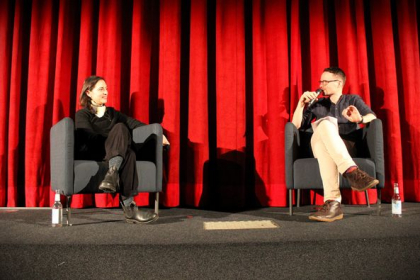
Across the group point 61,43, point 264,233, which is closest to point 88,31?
point 61,43

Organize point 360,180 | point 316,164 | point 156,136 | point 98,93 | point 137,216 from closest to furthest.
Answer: point 360,180 < point 137,216 < point 316,164 < point 156,136 < point 98,93

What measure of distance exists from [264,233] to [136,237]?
583mm

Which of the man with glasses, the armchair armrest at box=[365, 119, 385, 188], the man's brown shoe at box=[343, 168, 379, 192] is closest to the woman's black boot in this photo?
the man with glasses

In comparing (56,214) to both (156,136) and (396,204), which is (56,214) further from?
(396,204)

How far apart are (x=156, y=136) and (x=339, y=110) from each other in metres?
1.24

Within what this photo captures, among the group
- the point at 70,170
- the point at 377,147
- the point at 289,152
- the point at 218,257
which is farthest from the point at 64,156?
the point at 377,147

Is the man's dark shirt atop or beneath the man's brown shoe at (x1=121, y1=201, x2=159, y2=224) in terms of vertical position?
atop

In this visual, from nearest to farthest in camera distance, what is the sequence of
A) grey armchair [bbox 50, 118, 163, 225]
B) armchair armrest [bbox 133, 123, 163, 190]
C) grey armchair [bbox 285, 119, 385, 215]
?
grey armchair [bbox 50, 118, 163, 225]
grey armchair [bbox 285, 119, 385, 215]
armchair armrest [bbox 133, 123, 163, 190]

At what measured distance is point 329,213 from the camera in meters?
1.98

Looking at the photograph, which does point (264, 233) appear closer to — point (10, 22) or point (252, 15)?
point (252, 15)

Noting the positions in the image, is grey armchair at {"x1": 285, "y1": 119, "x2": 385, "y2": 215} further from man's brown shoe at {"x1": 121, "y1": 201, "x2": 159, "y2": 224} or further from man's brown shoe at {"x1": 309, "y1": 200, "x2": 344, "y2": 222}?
man's brown shoe at {"x1": 121, "y1": 201, "x2": 159, "y2": 224}

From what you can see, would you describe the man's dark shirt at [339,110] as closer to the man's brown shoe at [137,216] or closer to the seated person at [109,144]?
the seated person at [109,144]

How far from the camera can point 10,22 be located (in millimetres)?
3121

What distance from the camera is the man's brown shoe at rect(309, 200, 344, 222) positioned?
1977 millimetres
